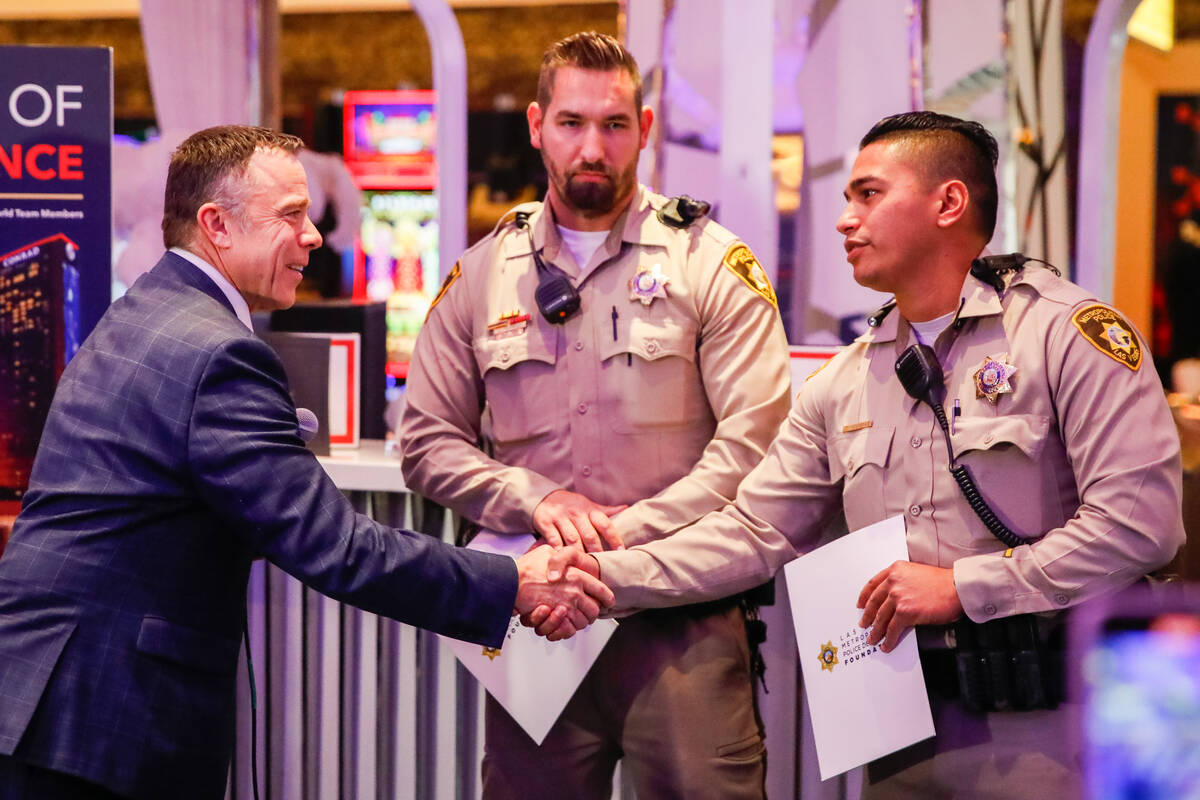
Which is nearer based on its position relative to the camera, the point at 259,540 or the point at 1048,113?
the point at 259,540

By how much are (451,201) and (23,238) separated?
126cm

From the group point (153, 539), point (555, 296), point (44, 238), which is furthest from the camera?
point (44, 238)

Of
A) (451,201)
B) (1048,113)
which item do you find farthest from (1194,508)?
(451,201)

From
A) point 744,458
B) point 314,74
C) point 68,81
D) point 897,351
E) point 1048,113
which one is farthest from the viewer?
point 314,74

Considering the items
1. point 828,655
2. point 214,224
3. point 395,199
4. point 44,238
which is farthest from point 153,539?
point 395,199

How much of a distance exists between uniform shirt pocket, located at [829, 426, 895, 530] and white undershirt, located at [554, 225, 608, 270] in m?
0.68

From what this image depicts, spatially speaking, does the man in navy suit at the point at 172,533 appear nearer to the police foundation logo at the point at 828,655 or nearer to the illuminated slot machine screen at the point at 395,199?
the police foundation logo at the point at 828,655

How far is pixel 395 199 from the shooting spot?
9.08m

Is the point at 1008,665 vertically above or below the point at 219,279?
below

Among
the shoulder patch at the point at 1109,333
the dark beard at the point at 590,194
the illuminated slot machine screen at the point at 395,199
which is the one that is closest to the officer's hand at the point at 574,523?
the dark beard at the point at 590,194

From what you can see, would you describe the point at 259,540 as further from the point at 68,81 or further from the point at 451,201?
the point at 451,201

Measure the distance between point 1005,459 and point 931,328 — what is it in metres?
0.29

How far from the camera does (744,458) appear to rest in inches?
98.3

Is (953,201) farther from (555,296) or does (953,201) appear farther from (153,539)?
(153,539)
